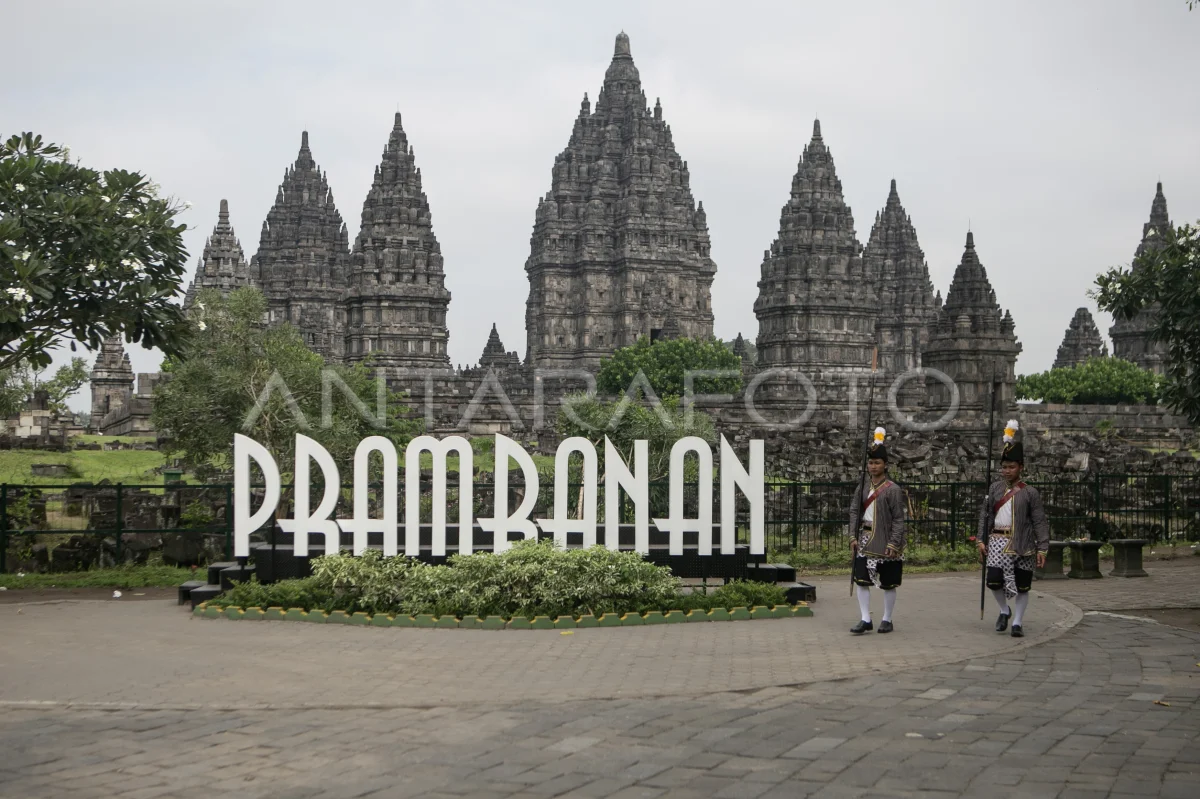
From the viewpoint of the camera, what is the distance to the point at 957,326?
54.5 meters

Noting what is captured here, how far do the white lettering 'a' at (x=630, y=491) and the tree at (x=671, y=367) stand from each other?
62693 millimetres

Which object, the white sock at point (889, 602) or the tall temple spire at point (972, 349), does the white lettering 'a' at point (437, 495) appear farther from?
the tall temple spire at point (972, 349)

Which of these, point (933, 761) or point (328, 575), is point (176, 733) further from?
point (328, 575)

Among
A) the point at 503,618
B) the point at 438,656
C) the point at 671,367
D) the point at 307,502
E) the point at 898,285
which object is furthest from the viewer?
the point at 898,285

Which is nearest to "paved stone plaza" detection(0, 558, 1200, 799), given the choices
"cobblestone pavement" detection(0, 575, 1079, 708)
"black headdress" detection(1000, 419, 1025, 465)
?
"cobblestone pavement" detection(0, 575, 1079, 708)

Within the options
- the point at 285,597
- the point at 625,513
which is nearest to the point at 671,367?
the point at 625,513

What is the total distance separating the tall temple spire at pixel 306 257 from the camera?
92.6 m

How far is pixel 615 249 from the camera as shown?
316ft

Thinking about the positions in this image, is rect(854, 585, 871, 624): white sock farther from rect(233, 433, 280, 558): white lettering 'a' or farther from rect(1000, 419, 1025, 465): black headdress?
rect(233, 433, 280, 558): white lettering 'a'

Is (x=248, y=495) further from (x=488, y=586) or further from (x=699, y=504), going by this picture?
(x=699, y=504)

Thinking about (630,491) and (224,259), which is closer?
(630,491)

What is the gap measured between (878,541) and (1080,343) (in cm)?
9735

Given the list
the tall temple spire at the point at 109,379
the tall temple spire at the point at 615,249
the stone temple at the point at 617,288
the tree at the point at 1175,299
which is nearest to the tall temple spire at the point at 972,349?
the stone temple at the point at 617,288

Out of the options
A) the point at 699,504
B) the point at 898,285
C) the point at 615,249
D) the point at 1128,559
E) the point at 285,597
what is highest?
the point at 615,249
